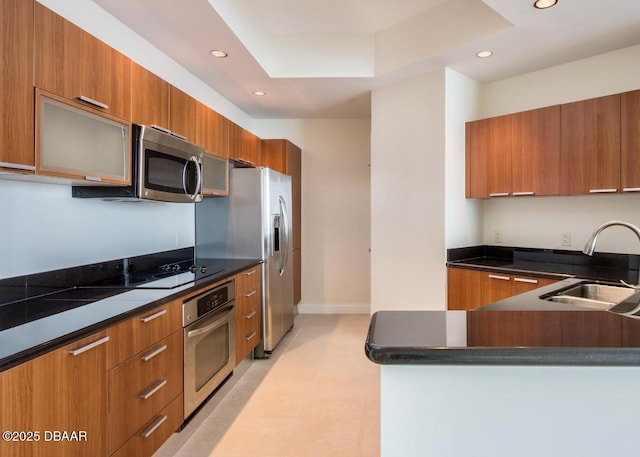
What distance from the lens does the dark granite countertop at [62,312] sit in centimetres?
121

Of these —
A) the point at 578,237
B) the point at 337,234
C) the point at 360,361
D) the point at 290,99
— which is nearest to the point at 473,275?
the point at 578,237

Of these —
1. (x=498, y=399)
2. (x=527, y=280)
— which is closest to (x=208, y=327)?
(x=498, y=399)

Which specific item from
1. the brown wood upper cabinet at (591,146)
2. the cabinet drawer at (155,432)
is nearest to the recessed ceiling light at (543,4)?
the brown wood upper cabinet at (591,146)

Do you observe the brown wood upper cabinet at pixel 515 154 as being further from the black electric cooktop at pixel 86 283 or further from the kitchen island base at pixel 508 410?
the kitchen island base at pixel 508 410

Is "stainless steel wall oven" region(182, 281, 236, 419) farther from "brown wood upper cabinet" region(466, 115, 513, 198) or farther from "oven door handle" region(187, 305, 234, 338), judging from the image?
"brown wood upper cabinet" region(466, 115, 513, 198)

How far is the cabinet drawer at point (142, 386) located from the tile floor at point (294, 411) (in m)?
0.39

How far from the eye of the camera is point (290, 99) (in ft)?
13.8

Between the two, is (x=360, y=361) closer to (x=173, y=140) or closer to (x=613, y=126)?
(x=173, y=140)

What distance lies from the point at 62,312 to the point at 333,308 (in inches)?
149

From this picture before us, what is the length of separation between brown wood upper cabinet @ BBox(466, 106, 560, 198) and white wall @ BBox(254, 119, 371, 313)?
1824 mm

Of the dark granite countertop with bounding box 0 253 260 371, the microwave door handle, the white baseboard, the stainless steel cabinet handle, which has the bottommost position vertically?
the white baseboard

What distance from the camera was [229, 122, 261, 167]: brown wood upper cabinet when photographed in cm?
358

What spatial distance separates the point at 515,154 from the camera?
123 inches

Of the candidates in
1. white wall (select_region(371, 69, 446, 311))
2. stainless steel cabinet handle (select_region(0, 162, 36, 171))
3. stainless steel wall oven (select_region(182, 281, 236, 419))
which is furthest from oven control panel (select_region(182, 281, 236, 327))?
white wall (select_region(371, 69, 446, 311))
